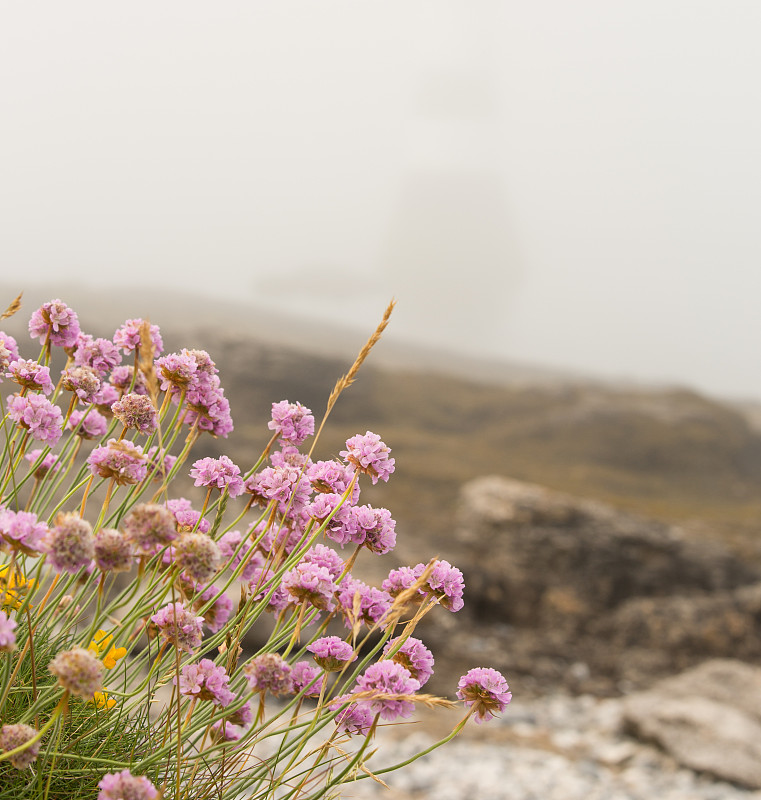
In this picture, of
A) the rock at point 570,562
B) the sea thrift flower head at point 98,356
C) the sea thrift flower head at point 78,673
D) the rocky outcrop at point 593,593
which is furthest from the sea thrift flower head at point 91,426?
the rock at point 570,562

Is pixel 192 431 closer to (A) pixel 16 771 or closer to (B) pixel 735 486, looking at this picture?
(A) pixel 16 771

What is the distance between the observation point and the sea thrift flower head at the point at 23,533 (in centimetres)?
137

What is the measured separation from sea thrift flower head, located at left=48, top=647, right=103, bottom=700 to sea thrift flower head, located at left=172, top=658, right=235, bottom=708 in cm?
51

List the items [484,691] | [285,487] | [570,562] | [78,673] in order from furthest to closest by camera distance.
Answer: [570,562]
[285,487]
[484,691]
[78,673]

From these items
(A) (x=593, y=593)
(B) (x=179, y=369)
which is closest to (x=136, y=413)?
(B) (x=179, y=369)

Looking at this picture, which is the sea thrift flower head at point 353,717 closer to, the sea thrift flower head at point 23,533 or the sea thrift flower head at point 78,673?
the sea thrift flower head at point 78,673

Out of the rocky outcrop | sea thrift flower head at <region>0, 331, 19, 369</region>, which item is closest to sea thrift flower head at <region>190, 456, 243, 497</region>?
sea thrift flower head at <region>0, 331, 19, 369</region>

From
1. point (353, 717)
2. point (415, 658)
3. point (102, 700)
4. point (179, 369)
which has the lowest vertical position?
point (102, 700)

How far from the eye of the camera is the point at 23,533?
1.38 meters

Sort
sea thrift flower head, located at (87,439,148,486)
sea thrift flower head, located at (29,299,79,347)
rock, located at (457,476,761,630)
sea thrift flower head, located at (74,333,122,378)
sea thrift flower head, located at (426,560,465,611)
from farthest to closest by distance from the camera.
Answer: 1. rock, located at (457,476,761,630)
2. sea thrift flower head, located at (74,333,122,378)
3. sea thrift flower head, located at (29,299,79,347)
4. sea thrift flower head, located at (426,560,465,611)
5. sea thrift flower head, located at (87,439,148,486)

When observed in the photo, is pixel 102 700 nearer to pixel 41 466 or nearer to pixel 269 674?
pixel 41 466

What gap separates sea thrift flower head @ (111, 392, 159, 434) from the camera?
201cm

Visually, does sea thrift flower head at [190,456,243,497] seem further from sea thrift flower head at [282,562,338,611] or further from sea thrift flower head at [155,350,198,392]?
sea thrift flower head at [282,562,338,611]

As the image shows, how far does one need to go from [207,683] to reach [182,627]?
219 mm
